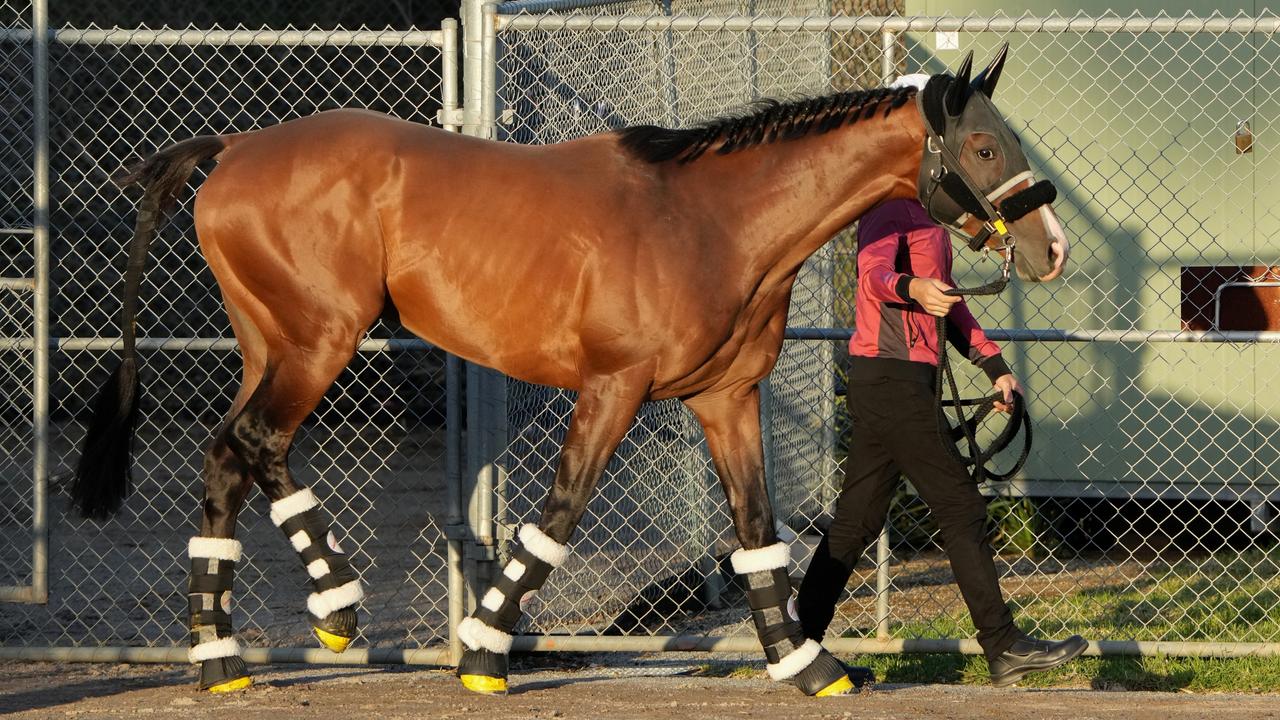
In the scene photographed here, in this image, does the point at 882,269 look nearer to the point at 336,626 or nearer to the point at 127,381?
the point at 336,626

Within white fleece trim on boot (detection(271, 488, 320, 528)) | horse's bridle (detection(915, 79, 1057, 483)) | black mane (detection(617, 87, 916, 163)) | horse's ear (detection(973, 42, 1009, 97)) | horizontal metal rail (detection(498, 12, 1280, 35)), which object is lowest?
white fleece trim on boot (detection(271, 488, 320, 528))

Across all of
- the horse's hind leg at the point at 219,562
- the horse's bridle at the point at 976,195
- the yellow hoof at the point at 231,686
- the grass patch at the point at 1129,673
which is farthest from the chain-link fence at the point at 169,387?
the grass patch at the point at 1129,673

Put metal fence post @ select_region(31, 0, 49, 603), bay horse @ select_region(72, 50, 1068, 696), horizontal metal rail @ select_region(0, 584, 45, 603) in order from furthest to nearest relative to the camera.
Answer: horizontal metal rail @ select_region(0, 584, 45, 603) → metal fence post @ select_region(31, 0, 49, 603) → bay horse @ select_region(72, 50, 1068, 696)

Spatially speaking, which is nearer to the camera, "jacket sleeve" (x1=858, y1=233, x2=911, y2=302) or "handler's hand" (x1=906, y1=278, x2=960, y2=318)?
"handler's hand" (x1=906, y1=278, x2=960, y2=318)

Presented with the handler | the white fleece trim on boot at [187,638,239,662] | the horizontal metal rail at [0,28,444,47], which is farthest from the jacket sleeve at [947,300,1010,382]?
the white fleece trim on boot at [187,638,239,662]

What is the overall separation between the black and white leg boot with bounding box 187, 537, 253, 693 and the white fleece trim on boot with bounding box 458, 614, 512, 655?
804 mm

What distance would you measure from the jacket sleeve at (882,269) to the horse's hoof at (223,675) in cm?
238

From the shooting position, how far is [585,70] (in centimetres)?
593

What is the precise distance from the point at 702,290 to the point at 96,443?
2138 millimetres

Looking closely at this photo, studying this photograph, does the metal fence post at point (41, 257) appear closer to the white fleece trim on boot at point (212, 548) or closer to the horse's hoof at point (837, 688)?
the white fleece trim on boot at point (212, 548)

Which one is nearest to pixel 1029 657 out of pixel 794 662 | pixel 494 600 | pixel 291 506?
pixel 794 662

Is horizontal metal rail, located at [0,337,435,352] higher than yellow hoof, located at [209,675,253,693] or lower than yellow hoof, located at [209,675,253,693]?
higher

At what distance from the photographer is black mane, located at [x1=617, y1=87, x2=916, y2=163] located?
457cm

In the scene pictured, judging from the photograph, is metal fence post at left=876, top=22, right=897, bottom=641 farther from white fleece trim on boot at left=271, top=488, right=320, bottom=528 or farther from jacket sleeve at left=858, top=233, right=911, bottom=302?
white fleece trim on boot at left=271, top=488, right=320, bottom=528
